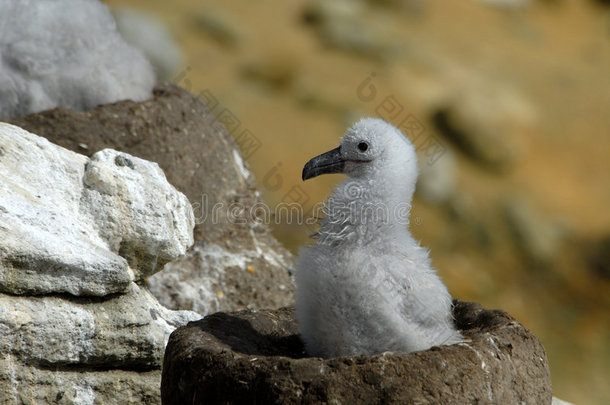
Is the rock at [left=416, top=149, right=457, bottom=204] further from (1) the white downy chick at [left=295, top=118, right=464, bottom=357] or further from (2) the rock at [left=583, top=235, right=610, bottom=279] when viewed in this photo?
(1) the white downy chick at [left=295, top=118, right=464, bottom=357]

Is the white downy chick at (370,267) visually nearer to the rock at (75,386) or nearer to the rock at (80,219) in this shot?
the rock at (80,219)

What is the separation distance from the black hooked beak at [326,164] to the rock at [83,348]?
1.23m

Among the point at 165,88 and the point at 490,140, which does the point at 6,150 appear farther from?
the point at 490,140

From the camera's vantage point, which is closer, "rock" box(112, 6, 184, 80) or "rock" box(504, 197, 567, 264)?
"rock" box(112, 6, 184, 80)

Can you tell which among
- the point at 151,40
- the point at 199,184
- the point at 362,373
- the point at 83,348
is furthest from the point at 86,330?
the point at 151,40

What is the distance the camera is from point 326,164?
4246mm

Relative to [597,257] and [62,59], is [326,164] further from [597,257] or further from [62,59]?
[597,257]

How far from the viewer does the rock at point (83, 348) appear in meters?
4.13

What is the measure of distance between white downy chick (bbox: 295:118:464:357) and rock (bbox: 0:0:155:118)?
216cm

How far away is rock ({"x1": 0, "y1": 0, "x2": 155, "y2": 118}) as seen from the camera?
5.43 meters

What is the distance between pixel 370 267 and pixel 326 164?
0.65 m

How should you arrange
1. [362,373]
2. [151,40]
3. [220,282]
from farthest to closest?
[151,40]
[220,282]
[362,373]

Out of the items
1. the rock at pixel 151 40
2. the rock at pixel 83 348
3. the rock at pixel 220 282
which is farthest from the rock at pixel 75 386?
the rock at pixel 151 40

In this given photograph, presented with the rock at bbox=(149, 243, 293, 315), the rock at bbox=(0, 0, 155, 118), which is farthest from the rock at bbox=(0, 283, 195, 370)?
the rock at bbox=(0, 0, 155, 118)
